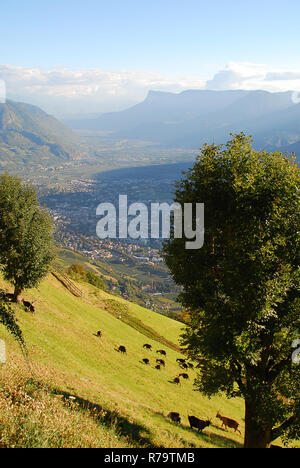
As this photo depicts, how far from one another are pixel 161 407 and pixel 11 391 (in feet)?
65.8

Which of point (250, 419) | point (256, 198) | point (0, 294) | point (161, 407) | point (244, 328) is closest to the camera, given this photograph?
point (0, 294)

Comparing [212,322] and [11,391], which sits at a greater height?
[212,322]

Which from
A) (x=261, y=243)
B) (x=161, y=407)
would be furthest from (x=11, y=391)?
(x=161, y=407)

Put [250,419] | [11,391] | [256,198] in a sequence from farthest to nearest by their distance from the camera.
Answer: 1. [250,419]
2. [256,198]
3. [11,391]

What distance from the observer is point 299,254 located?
55.5 feet

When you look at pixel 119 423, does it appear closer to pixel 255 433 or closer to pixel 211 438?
pixel 255 433

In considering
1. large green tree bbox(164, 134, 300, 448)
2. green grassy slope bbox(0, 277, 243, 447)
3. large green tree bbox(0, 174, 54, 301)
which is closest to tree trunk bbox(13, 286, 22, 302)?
large green tree bbox(0, 174, 54, 301)

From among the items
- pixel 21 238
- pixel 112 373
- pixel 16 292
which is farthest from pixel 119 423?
pixel 16 292

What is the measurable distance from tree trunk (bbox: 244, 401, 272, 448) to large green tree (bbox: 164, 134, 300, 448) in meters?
0.05

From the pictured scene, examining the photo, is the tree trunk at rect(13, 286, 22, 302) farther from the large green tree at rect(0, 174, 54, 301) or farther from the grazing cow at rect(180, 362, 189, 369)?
the grazing cow at rect(180, 362, 189, 369)

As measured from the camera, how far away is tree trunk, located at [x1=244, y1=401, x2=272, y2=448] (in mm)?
18859
